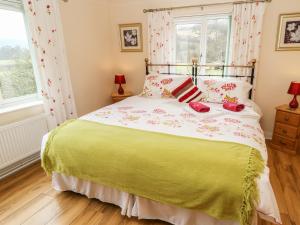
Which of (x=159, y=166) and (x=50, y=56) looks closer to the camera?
(x=159, y=166)

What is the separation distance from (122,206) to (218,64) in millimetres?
2513

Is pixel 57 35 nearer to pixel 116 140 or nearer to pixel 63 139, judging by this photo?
pixel 63 139

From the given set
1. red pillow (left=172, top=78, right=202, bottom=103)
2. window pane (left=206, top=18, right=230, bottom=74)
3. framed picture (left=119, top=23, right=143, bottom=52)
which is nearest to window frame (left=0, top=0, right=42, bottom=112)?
framed picture (left=119, top=23, right=143, bottom=52)

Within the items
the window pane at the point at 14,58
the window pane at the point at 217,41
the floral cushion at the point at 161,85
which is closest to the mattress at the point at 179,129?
the floral cushion at the point at 161,85

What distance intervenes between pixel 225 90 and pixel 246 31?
2.99 feet

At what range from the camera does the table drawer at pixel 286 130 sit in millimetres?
2644

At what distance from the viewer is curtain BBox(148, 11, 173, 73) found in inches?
129

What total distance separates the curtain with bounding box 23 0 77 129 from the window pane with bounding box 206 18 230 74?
7.16 ft

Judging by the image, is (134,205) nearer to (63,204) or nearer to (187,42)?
(63,204)

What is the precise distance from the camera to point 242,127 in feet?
6.09

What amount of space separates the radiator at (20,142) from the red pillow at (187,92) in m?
1.85

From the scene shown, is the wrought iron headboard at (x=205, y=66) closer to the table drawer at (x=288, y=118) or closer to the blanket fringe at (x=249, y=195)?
the table drawer at (x=288, y=118)

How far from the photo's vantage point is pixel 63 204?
1932mm

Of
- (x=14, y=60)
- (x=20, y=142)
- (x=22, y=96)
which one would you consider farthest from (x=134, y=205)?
(x=14, y=60)
